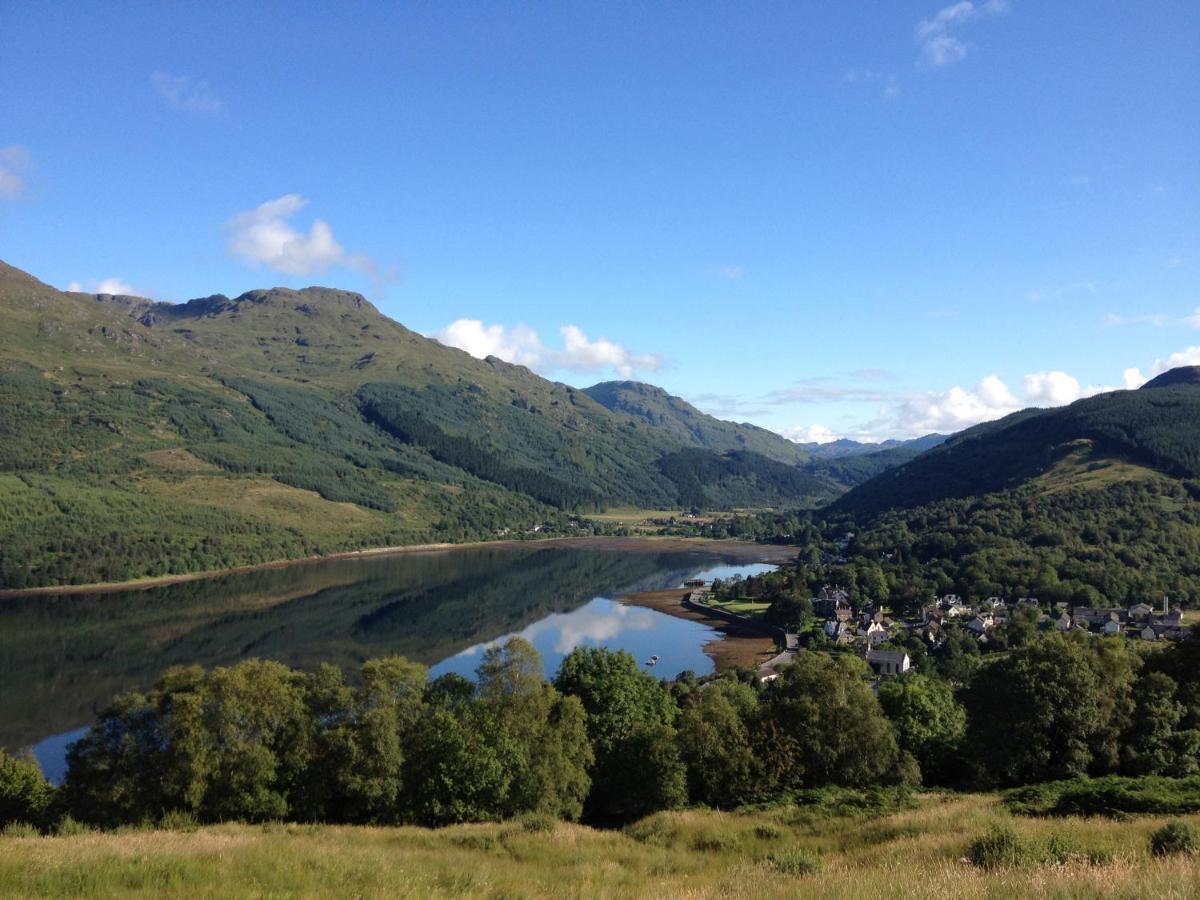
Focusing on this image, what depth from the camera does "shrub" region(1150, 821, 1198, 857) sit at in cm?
1207

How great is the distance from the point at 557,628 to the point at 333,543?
84.8 meters

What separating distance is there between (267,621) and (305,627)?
6.98 meters

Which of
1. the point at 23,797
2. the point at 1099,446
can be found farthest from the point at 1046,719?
the point at 1099,446

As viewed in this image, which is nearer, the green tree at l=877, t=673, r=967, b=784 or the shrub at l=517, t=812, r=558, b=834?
the shrub at l=517, t=812, r=558, b=834

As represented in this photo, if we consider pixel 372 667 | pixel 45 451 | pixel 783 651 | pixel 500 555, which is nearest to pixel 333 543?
pixel 500 555

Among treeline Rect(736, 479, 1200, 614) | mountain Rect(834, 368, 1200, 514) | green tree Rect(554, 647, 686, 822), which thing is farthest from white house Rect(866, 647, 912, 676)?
mountain Rect(834, 368, 1200, 514)

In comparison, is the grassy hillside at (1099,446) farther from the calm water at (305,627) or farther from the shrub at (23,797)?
the shrub at (23,797)

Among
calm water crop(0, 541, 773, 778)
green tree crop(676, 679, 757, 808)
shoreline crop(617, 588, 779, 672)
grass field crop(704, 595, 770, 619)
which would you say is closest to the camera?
green tree crop(676, 679, 757, 808)

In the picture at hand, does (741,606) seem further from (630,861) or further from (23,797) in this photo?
(630,861)

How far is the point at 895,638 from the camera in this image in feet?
269

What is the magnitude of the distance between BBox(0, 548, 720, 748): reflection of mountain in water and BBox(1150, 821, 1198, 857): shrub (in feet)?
219

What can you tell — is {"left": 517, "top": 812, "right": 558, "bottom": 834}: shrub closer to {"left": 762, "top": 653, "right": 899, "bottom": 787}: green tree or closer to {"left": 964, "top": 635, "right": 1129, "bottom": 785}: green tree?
{"left": 762, "top": 653, "right": 899, "bottom": 787}: green tree

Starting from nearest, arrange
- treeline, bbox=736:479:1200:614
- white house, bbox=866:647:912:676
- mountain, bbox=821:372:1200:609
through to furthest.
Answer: white house, bbox=866:647:912:676 < treeline, bbox=736:479:1200:614 < mountain, bbox=821:372:1200:609

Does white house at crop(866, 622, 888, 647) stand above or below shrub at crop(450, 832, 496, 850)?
below
